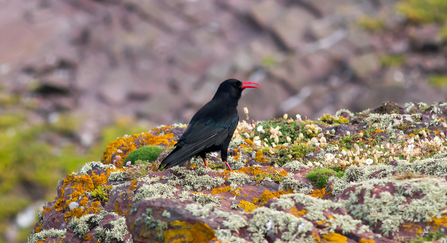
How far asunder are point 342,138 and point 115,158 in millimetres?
5578

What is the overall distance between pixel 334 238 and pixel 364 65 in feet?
96.4

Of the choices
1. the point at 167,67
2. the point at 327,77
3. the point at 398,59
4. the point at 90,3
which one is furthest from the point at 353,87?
the point at 90,3

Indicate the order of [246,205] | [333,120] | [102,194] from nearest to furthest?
[246,205] < [102,194] < [333,120]

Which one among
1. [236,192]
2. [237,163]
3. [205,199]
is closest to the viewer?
[205,199]

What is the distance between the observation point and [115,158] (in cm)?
941

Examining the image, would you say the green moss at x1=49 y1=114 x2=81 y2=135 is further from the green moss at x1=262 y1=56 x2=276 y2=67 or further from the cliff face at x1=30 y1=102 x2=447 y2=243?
the cliff face at x1=30 y1=102 x2=447 y2=243

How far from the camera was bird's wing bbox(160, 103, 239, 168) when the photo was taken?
6664 mm

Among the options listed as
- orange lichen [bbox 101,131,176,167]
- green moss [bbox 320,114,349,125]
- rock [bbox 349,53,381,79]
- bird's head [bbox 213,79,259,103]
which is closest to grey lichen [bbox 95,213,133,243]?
orange lichen [bbox 101,131,176,167]

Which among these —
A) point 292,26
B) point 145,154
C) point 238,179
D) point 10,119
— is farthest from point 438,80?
point 10,119

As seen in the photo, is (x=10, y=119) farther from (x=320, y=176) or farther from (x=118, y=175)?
(x=320, y=176)

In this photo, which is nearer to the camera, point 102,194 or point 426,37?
point 102,194

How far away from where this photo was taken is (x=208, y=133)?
24.5 feet

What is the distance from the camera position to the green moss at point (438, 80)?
2770cm

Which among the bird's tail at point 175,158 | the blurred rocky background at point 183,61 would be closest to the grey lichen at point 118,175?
the bird's tail at point 175,158
